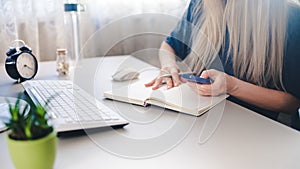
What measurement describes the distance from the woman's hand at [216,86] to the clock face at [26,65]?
1.91ft

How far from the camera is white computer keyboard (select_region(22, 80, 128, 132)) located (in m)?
0.71

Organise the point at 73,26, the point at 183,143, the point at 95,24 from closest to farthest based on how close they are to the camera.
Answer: the point at 183,143, the point at 73,26, the point at 95,24

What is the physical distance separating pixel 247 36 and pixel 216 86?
0.29 meters

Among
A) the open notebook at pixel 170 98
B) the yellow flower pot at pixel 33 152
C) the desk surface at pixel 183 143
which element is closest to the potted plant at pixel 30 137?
the yellow flower pot at pixel 33 152

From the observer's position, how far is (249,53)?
1141 mm

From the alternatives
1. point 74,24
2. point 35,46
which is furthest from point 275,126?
point 35,46

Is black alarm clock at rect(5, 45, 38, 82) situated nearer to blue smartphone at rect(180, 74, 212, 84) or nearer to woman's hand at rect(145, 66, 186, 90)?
woman's hand at rect(145, 66, 186, 90)

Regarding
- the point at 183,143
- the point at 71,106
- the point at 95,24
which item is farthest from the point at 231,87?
the point at 95,24

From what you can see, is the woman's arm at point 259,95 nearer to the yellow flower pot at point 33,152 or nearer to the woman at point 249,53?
the woman at point 249,53

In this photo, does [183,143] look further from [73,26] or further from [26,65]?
[73,26]

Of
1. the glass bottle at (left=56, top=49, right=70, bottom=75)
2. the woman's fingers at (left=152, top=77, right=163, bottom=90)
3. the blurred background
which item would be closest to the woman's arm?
the woman's fingers at (left=152, top=77, right=163, bottom=90)

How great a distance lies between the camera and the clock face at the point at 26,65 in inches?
44.7

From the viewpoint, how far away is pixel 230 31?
119 cm

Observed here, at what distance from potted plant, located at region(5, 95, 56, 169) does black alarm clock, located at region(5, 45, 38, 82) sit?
70 centimetres
